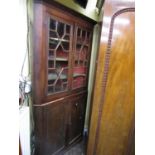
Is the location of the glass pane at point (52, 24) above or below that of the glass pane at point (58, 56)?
above

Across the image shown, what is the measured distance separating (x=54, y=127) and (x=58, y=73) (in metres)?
0.66

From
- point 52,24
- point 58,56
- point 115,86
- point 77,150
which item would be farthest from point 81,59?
point 77,150

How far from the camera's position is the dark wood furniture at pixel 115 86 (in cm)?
89

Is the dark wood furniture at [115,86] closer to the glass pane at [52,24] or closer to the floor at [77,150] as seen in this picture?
the glass pane at [52,24]

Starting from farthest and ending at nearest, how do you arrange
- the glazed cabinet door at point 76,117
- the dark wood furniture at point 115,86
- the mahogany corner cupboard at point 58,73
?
1. the glazed cabinet door at point 76,117
2. the mahogany corner cupboard at point 58,73
3. the dark wood furniture at point 115,86

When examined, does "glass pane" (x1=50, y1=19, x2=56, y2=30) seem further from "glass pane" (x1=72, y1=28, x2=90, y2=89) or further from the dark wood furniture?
the dark wood furniture

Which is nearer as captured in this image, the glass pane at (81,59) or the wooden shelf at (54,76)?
the wooden shelf at (54,76)

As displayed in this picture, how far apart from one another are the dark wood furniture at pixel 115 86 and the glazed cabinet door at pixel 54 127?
53 centimetres

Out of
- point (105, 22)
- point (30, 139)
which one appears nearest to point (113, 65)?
point (105, 22)

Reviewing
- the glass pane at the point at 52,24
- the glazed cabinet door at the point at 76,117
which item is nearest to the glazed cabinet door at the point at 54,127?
the glazed cabinet door at the point at 76,117

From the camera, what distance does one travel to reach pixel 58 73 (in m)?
1.44

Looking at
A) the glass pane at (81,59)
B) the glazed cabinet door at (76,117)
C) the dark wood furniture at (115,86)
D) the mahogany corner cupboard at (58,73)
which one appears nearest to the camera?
the dark wood furniture at (115,86)

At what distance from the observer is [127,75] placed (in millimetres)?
951
